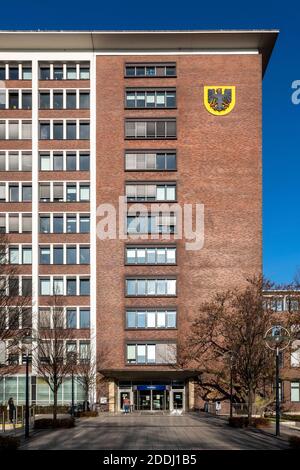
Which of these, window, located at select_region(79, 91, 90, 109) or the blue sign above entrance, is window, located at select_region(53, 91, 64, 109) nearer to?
window, located at select_region(79, 91, 90, 109)

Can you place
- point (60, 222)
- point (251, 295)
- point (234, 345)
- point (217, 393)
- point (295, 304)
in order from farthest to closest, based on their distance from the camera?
point (60, 222)
point (217, 393)
point (295, 304)
point (251, 295)
point (234, 345)

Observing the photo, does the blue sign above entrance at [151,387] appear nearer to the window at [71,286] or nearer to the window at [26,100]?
the window at [71,286]

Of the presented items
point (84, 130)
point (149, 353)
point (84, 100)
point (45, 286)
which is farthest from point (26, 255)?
point (84, 100)

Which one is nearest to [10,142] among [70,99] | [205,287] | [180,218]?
[70,99]

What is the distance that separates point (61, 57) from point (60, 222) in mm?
18492

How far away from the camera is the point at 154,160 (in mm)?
75000

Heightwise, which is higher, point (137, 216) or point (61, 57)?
point (61, 57)

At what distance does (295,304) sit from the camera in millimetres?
65375

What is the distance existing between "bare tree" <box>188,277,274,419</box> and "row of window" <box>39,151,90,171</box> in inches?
805

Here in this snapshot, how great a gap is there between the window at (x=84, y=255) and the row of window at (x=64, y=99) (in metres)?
15.8

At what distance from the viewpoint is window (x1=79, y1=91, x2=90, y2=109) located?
7606 cm

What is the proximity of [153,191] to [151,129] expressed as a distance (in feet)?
22.9

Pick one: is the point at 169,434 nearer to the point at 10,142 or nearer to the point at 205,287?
the point at 205,287

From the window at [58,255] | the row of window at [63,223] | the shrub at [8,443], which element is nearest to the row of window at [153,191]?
the row of window at [63,223]
